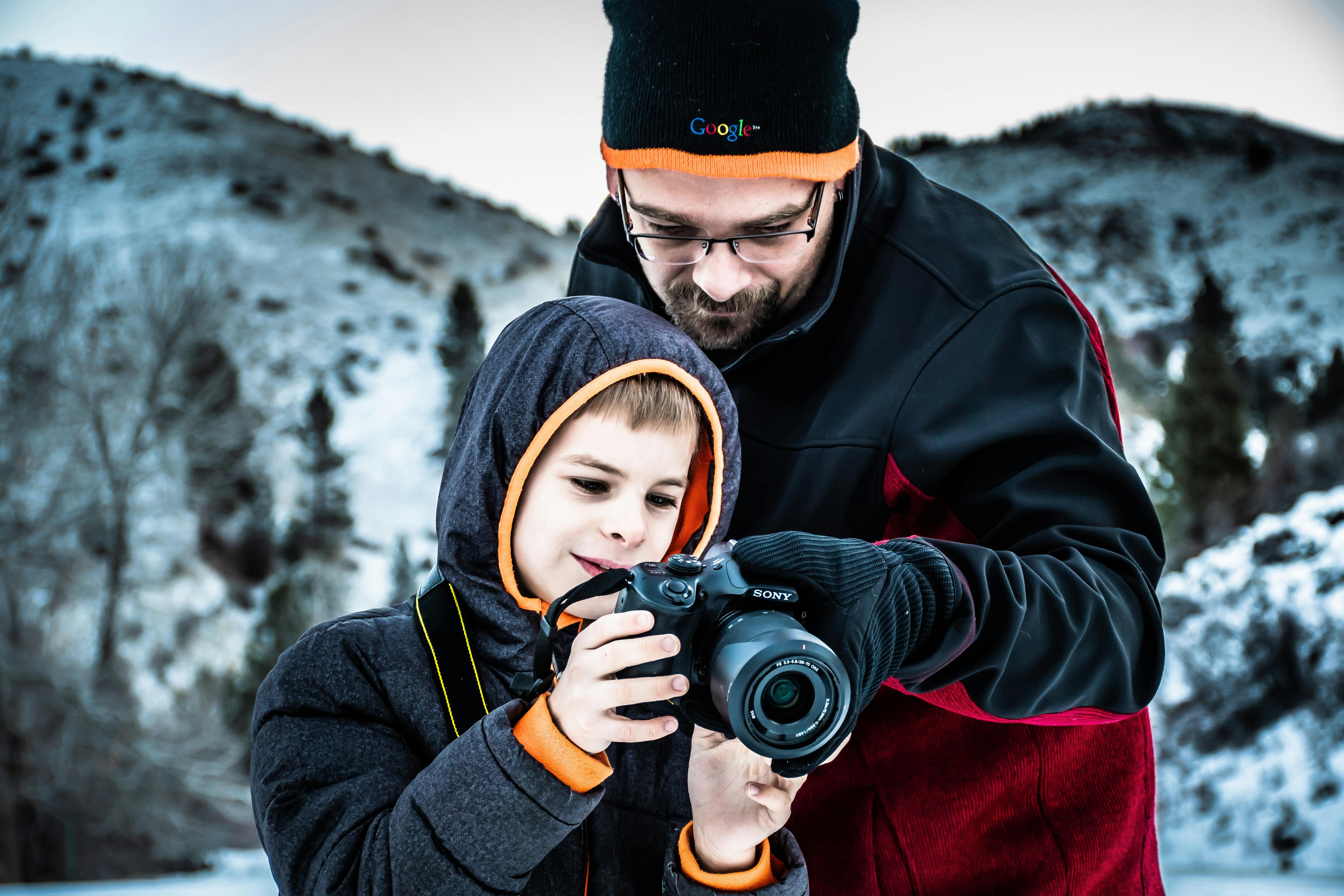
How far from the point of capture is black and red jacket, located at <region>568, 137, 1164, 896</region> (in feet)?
3.33

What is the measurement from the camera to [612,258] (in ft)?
4.98

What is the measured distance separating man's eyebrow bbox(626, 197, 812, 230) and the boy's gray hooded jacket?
0.19m

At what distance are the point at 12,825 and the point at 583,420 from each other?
29.6 ft

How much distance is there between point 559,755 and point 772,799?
24cm

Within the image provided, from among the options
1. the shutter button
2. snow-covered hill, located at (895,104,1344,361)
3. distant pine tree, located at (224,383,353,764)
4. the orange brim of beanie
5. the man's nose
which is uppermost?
snow-covered hill, located at (895,104,1344,361)

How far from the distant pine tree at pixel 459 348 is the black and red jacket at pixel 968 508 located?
9.31m

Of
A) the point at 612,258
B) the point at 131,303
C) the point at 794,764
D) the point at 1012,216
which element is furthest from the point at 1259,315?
the point at 131,303

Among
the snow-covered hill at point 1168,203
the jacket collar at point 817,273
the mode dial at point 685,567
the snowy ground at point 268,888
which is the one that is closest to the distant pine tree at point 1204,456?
the snow-covered hill at point 1168,203

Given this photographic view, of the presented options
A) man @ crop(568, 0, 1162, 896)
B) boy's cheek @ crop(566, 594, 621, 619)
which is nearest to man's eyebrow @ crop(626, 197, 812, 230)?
man @ crop(568, 0, 1162, 896)

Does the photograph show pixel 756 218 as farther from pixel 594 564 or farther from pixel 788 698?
pixel 788 698

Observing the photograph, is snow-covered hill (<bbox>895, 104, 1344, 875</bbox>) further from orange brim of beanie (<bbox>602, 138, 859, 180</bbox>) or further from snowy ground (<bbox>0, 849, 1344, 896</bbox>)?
orange brim of beanie (<bbox>602, 138, 859, 180</bbox>)

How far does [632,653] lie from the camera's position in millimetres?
819

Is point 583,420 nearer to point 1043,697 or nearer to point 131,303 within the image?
point 1043,697

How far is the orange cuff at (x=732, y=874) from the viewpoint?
99cm
